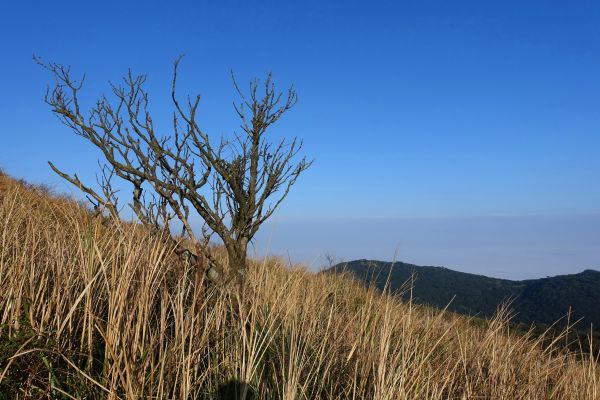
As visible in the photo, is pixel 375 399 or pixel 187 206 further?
pixel 187 206

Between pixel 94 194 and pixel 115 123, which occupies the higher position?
pixel 115 123

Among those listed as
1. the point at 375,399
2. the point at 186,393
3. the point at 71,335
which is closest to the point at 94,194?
the point at 71,335

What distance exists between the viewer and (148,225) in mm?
4492

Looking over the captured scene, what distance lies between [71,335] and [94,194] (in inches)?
107

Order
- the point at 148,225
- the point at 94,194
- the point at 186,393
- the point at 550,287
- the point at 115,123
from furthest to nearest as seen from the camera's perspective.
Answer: the point at 550,287
the point at 115,123
the point at 94,194
the point at 148,225
the point at 186,393

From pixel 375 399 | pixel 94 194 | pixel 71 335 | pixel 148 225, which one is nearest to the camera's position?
pixel 375 399

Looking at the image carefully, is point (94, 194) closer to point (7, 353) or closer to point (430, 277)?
point (7, 353)

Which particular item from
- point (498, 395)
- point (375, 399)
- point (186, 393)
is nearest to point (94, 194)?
point (186, 393)

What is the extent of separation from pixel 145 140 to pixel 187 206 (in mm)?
1008

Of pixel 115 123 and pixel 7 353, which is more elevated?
pixel 115 123

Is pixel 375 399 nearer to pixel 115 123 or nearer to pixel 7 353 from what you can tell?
pixel 7 353

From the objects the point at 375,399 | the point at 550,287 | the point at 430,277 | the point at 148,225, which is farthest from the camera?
the point at 430,277

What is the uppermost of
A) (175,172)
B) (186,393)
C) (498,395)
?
(175,172)

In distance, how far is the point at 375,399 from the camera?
2209 millimetres
